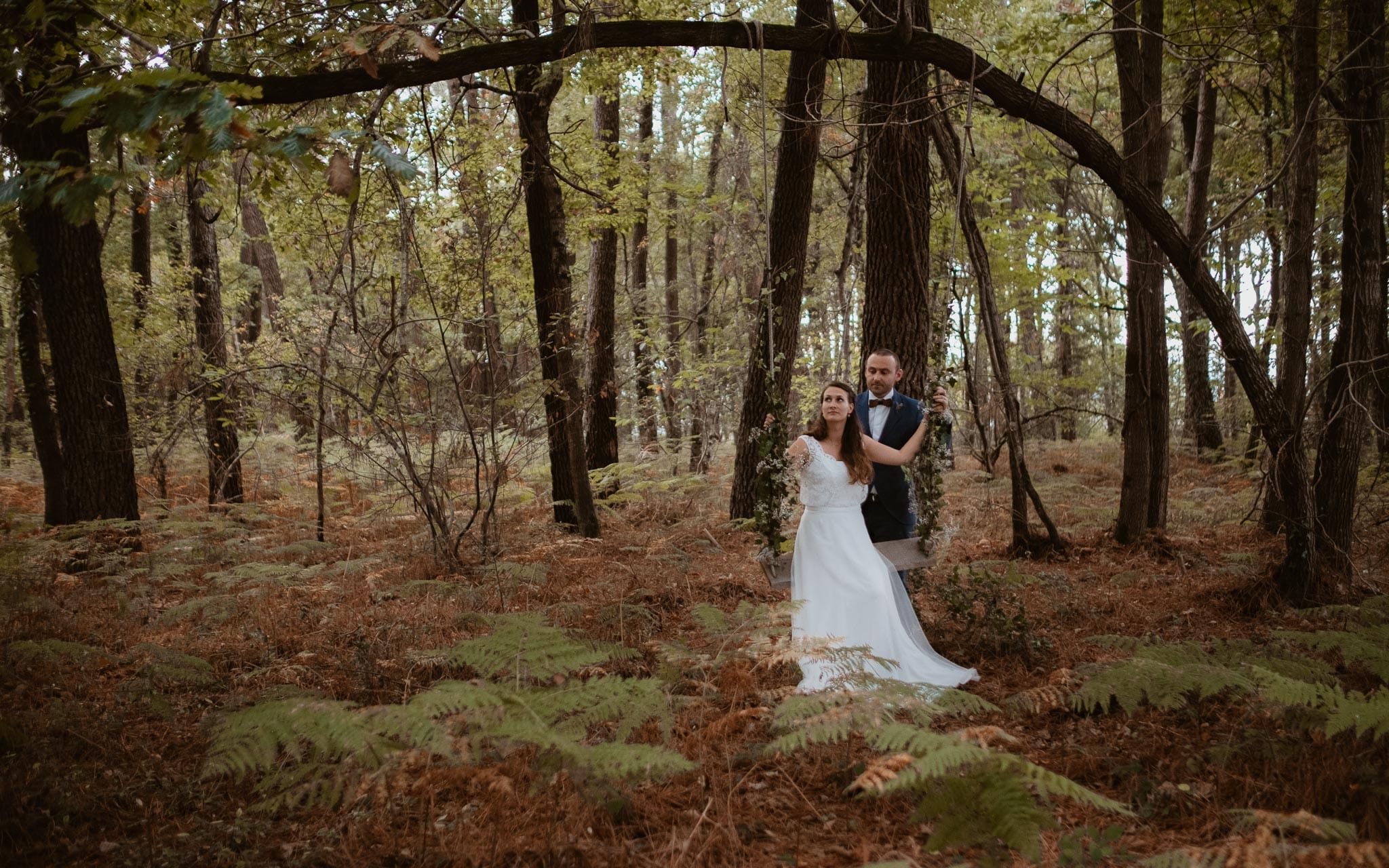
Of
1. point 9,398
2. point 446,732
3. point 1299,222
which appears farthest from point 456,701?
point 9,398

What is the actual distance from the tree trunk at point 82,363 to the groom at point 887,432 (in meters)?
7.01

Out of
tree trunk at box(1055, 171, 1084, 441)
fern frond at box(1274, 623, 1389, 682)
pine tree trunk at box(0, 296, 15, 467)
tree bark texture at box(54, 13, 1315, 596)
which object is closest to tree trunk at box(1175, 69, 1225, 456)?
tree trunk at box(1055, 171, 1084, 441)

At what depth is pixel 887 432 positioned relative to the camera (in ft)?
20.0

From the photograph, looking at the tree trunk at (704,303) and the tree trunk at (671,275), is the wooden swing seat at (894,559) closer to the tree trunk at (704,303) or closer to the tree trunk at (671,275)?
the tree trunk at (704,303)

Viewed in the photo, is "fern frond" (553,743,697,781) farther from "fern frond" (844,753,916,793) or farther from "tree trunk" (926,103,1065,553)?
"tree trunk" (926,103,1065,553)

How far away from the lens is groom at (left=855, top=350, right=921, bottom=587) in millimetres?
6031

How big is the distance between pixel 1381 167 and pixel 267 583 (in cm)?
918

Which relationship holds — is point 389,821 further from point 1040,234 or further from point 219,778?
point 1040,234

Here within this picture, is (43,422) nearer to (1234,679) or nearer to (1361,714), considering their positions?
(1234,679)

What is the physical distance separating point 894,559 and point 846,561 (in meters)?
0.33

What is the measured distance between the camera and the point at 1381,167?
5.69m

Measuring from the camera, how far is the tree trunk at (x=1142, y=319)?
8.39 m

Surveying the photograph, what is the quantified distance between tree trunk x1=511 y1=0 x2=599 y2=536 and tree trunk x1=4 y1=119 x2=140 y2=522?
3.93 m

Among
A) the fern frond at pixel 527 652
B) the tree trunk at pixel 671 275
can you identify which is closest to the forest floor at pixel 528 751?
the fern frond at pixel 527 652
